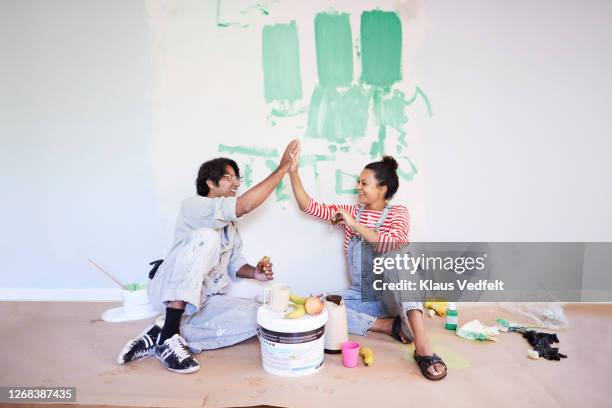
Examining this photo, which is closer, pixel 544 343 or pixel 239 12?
pixel 544 343

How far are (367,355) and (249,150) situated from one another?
115cm

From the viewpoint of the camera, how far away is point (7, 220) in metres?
2.50

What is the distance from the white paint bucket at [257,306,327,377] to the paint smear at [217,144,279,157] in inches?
36.7

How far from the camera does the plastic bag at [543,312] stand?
214 cm

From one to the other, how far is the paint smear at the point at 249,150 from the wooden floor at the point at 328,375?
0.93m

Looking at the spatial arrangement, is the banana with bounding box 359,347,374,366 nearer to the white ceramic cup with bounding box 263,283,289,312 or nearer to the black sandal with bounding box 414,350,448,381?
the black sandal with bounding box 414,350,448,381

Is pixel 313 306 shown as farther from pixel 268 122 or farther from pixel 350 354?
pixel 268 122

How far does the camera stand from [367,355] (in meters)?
1.74

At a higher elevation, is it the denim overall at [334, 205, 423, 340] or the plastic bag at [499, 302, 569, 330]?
the denim overall at [334, 205, 423, 340]

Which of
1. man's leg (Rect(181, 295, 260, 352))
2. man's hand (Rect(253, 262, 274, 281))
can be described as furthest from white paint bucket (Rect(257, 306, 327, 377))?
man's hand (Rect(253, 262, 274, 281))

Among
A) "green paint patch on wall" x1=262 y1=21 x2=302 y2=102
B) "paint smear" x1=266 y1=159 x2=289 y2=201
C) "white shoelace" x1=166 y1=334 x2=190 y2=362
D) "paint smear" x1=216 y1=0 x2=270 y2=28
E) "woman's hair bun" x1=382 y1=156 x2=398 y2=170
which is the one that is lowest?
"white shoelace" x1=166 y1=334 x2=190 y2=362

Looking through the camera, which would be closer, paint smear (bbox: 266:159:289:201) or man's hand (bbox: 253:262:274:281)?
man's hand (bbox: 253:262:274:281)

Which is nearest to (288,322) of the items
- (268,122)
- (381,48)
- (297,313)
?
(297,313)

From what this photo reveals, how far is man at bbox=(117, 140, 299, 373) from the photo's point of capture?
176 centimetres
